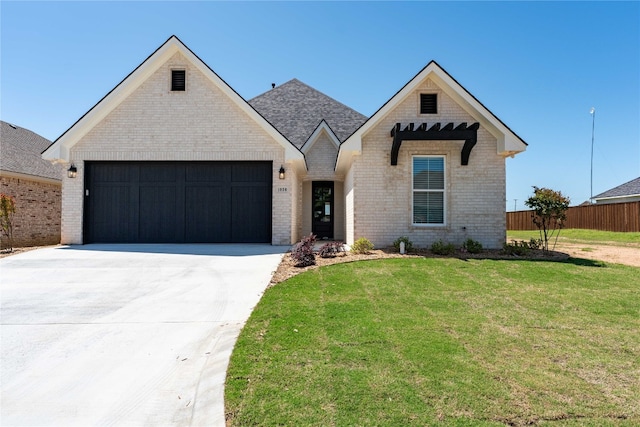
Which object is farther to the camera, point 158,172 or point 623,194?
point 623,194

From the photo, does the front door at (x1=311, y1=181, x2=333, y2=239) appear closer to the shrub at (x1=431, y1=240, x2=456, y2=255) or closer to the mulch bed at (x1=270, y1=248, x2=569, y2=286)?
the mulch bed at (x1=270, y1=248, x2=569, y2=286)

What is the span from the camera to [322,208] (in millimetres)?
16359

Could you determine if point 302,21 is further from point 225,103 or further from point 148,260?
point 148,260

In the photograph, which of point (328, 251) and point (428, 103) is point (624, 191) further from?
point (328, 251)

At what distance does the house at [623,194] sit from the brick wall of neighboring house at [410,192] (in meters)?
25.9

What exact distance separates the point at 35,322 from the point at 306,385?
413cm

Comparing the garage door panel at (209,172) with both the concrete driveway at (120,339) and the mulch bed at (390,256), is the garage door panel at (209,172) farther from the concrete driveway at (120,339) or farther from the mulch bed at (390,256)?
the concrete driveway at (120,339)

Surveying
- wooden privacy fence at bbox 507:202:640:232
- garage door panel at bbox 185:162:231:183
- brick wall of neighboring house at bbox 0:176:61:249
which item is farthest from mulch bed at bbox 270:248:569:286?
wooden privacy fence at bbox 507:202:640:232

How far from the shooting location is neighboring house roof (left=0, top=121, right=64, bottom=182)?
1448 cm

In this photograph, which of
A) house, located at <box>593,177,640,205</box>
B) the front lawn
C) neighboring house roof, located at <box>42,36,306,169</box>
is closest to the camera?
the front lawn

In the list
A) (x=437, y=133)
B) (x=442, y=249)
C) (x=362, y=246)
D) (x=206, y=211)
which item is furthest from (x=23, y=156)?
(x=442, y=249)

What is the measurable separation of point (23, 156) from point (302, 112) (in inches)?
535

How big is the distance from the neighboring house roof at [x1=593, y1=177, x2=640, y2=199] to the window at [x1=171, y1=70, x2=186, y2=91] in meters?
34.1

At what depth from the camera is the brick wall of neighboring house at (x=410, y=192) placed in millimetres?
10633
